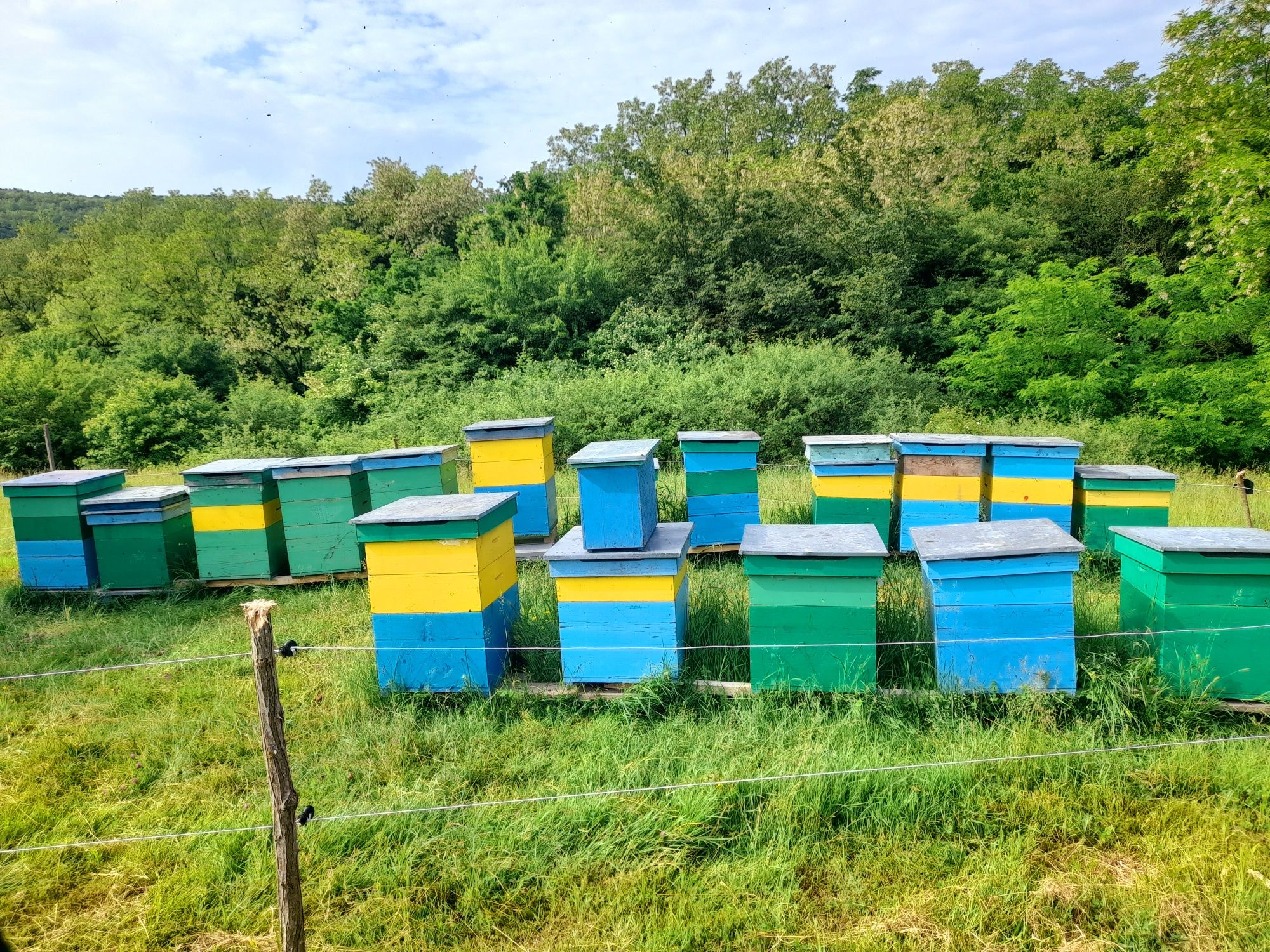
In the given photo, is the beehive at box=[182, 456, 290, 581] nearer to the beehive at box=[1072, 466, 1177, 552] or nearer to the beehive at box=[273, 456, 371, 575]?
the beehive at box=[273, 456, 371, 575]

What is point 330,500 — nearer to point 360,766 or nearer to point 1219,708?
point 360,766

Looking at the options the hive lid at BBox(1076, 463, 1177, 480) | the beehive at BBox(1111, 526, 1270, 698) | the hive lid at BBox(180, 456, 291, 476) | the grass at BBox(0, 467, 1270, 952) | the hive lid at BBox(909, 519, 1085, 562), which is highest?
the hive lid at BBox(180, 456, 291, 476)

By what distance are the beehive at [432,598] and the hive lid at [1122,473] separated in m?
4.74

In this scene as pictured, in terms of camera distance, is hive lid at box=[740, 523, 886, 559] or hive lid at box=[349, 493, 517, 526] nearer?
hive lid at box=[740, 523, 886, 559]

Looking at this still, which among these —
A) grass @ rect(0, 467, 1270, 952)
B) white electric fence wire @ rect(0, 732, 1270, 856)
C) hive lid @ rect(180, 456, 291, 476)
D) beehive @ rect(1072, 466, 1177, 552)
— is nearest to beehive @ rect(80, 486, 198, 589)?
hive lid @ rect(180, 456, 291, 476)

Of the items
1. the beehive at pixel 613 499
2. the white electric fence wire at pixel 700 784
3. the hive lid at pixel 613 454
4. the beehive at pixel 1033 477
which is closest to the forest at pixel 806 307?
the beehive at pixel 1033 477

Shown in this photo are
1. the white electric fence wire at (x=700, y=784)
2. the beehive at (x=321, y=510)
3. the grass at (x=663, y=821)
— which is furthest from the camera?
the beehive at (x=321, y=510)

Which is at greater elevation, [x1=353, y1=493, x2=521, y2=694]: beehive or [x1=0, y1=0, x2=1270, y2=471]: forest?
[x1=0, y1=0, x2=1270, y2=471]: forest

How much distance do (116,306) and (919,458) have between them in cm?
2953

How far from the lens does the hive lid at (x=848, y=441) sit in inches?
235

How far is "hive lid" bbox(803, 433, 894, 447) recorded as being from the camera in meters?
5.96

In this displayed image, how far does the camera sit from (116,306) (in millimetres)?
26375

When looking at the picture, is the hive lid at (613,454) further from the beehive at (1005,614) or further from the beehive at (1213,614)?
the beehive at (1213,614)

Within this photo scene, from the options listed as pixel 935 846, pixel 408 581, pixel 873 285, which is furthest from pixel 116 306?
pixel 935 846
